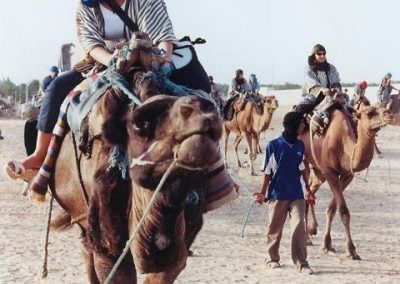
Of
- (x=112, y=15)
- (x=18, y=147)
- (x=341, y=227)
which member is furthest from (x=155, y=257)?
(x=18, y=147)

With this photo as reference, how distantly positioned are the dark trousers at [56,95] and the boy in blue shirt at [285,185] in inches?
171

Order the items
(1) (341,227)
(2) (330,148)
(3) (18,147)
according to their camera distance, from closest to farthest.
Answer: (2) (330,148), (1) (341,227), (3) (18,147)

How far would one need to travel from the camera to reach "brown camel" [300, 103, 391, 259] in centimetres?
1041

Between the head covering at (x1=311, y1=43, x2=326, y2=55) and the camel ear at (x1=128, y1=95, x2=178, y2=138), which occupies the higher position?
the camel ear at (x1=128, y1=95, x2=178, y2=138)

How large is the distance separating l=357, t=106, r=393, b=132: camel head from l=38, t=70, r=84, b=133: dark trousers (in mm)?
6436

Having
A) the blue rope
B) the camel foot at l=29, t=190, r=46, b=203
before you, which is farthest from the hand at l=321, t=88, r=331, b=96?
the blue rope

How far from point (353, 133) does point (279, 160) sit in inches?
105

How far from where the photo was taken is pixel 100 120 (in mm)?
3629

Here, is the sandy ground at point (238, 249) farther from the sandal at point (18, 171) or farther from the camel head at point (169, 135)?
the camel head at point (169, 135)

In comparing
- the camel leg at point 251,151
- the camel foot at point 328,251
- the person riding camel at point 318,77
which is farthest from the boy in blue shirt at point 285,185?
the camel leg at point 251,151

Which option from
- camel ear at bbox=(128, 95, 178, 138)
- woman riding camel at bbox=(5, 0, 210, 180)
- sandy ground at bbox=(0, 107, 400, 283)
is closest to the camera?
camel ear at bbox=(128, 95, 178, 138)

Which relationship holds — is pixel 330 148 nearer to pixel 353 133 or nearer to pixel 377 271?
pixel 353 133

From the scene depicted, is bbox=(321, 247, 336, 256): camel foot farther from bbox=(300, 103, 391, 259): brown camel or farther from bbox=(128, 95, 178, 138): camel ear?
bbox=(128, 95, 178, 138): camel ear

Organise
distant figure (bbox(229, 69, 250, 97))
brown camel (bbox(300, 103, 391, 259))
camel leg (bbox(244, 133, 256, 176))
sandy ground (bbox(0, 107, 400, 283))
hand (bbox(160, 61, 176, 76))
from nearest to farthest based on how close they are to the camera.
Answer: hand (bbox(160, 61, 176, 76)), sandy ground (bbox(0, 107, 400, 283)), brown camel (bbox(300, 103, 391, 259)), camel leg (bbox(244, 133, 256, 176)), distant figure (bbox(229, 69, 250, 97))
